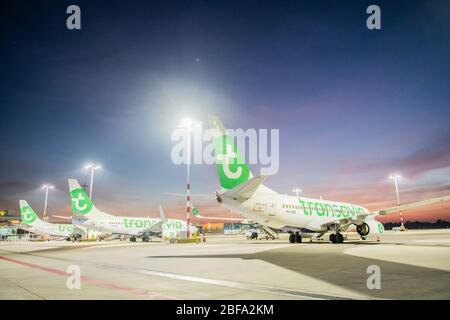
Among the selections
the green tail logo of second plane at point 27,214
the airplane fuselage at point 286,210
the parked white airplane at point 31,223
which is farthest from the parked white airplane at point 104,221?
the airplane fuselage at point 286,210

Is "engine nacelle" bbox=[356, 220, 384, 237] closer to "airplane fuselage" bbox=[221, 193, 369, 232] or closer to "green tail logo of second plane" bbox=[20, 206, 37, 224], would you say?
"airplane fuselage" bbox=[221, 193, 369, 232]

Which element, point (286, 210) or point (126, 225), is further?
point (126, 225)

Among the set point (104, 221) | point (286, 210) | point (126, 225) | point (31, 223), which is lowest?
point (31, 223)

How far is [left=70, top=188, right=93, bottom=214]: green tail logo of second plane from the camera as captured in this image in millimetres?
44312

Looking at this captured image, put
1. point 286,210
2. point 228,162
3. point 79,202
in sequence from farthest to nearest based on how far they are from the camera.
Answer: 1. point 79,202
2. point 286,210
3. point 228,162

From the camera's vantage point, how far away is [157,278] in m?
8.10

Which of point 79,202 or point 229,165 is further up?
point 229,165

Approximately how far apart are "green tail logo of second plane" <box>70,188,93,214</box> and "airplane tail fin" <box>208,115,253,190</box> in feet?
111

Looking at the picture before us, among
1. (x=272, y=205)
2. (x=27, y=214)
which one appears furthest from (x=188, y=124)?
(x=27, y=214)

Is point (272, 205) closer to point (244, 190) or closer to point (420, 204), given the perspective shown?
point (244, 190)

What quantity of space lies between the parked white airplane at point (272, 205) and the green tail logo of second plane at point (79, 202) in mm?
32169

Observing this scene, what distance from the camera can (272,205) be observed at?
2195 centimetres
